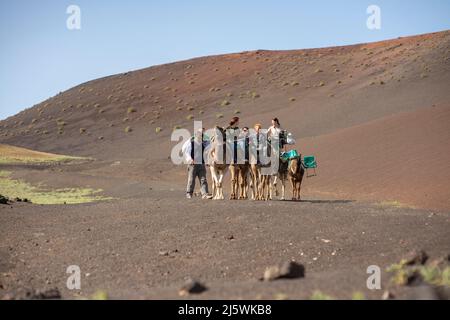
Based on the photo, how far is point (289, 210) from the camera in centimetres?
1752

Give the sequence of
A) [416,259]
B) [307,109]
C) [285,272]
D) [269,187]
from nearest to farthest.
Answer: [285,272] → [416,259] → [269,187] → [307,109]

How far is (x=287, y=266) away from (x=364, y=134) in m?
32.4

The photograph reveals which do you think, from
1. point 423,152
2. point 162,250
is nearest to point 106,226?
point 162,250

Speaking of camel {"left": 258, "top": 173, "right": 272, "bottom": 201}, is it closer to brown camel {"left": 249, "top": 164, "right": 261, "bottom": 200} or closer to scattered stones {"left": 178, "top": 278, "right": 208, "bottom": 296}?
brown camel {"left": 249, "top": 164, "right": 261, "bottom": 200}

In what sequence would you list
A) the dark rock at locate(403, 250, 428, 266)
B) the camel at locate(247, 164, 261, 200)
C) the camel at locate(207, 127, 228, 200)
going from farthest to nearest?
1. the camel at locate(247, 164, 261, 200)
2. the camel at locate(207, 127, 228, 200)
3. the dark rock at locate(403, 250, 428, 266)

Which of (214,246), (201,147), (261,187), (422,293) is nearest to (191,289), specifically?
(422,293)

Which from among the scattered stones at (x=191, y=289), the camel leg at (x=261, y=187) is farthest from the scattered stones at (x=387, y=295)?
the camel leg at (x=261, y=187)

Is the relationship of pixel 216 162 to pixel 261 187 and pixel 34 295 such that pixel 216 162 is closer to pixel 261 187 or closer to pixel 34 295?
pixel 261 187

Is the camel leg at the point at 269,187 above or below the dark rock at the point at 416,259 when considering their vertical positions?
above

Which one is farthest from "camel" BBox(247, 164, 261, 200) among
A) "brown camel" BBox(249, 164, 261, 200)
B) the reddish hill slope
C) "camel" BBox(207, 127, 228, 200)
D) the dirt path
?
the reddish hill slope

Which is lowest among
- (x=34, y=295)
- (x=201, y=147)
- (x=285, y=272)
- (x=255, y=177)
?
(x=34, y=295)

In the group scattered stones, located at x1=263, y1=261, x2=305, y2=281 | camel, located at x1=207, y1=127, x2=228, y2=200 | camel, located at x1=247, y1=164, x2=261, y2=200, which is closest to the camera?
scattered stones, located at x1=263, y1=261, x2=305, y2=281

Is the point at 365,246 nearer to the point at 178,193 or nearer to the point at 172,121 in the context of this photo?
the point at 178,193

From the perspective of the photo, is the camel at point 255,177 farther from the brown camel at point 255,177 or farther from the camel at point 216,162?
the camel at point 216,162
